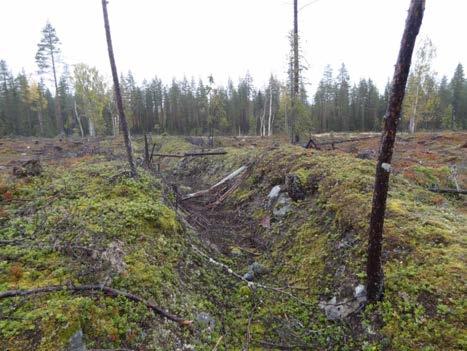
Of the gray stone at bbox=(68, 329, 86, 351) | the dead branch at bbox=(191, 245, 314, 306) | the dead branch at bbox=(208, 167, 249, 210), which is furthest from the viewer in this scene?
the dead branch at bbox=(208, 167, 249, 210)

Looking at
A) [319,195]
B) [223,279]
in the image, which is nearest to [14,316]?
[223,279]

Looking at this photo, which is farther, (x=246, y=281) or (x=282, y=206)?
(x=282, y=206)

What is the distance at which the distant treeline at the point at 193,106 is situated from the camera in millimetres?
46375

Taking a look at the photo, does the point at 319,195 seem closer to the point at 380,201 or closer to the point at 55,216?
the point at 380,201

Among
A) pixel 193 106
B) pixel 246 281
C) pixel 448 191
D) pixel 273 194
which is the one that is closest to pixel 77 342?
pixel 246 281

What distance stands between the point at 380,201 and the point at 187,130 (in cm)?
6447

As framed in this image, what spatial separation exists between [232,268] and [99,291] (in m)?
3.92

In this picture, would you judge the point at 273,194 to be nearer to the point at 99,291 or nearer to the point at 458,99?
the point at 99,291

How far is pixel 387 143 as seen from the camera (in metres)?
4.45

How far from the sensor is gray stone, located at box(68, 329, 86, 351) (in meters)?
3.81

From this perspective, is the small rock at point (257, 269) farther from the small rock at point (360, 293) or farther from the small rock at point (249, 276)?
the small rock at point (360, 293)

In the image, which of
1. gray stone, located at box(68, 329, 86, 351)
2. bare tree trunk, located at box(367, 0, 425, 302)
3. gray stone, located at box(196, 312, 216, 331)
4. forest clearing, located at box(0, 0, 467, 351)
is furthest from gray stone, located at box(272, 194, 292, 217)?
gray stone, located at box(68, 329, 86, 351)

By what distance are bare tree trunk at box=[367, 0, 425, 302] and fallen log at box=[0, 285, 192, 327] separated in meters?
3.52

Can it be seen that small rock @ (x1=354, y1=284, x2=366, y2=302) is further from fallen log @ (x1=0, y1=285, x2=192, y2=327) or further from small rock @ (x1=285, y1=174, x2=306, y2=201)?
small rock @ (x1=285, y1=174, x2=306, y2=201)
